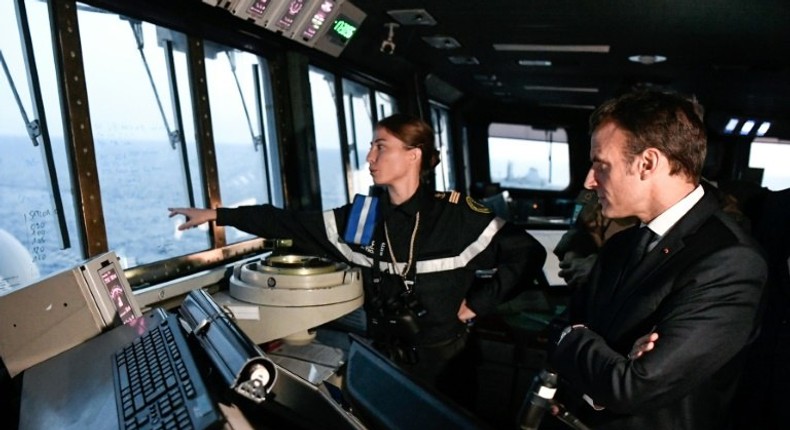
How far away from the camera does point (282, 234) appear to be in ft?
6.72


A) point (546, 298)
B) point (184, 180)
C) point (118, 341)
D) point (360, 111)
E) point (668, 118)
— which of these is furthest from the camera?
point (360, 111)

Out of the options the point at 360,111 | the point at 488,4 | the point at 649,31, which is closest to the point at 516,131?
the point at 360,111

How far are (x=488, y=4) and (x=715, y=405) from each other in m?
2.24

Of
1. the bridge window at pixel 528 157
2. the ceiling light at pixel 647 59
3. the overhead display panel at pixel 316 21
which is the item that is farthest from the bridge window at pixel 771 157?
the overhead display panel at pixel 316 21

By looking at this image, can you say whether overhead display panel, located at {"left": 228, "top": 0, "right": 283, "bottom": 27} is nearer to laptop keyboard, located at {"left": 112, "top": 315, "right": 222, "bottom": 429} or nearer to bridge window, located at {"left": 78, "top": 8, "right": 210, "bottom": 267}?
bridge window, located at {"left": 78, "top": 8, "right": 210, "bottom": 267}

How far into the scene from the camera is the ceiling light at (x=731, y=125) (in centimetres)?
596

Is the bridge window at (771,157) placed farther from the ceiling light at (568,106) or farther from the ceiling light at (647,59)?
the ceiling light at (647,59)

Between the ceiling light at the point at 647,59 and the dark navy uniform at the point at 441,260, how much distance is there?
8.74 feet

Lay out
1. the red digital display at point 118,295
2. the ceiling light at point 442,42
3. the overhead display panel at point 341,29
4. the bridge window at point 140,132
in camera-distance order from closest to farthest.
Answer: the red digital display at point 118,295
the bridge window at point 140,132
the overhead display panel at point 341,29
the ceiling light at point 442,42

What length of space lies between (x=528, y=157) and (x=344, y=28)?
5656mm

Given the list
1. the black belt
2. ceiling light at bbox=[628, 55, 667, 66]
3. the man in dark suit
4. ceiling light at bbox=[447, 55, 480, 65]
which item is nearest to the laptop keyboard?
the man in dark suit

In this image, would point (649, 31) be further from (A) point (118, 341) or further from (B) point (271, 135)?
(A) point (118, 341)

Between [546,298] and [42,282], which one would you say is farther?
[546,298]

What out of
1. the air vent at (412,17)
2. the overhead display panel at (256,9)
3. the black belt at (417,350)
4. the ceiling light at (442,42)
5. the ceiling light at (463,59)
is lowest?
the black belt at (417,350)
